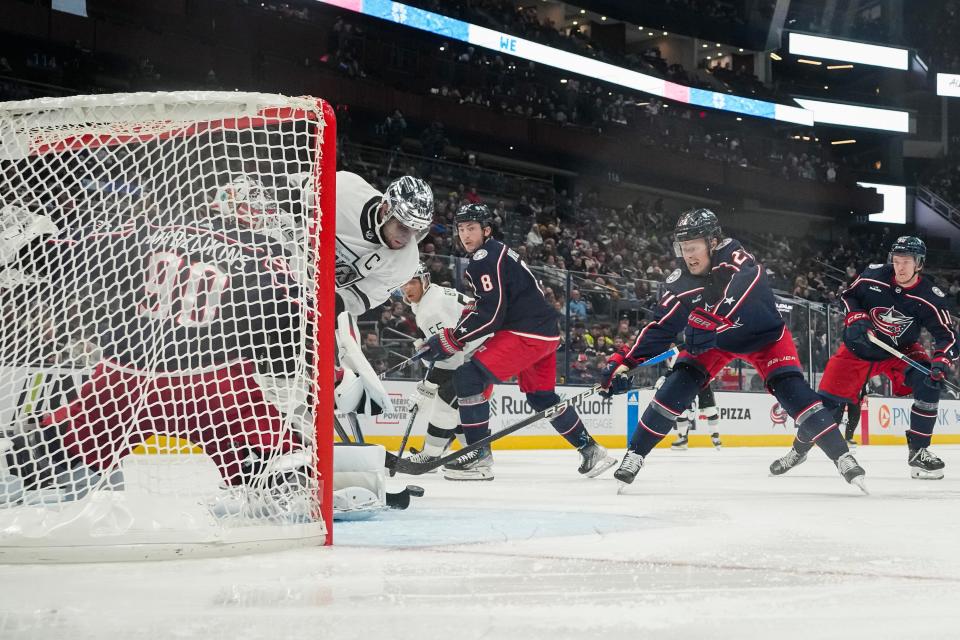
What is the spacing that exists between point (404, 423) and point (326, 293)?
649 centimetres

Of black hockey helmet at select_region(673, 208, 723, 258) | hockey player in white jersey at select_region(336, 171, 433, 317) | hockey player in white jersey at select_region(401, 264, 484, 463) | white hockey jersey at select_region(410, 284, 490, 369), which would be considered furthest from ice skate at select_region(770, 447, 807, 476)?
hockey player in white jersey at select_region(336, 171, 433, 317)

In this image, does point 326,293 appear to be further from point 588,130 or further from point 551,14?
point 551,14

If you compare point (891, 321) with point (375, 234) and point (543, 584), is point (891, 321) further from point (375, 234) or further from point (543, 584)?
point (543, 584)

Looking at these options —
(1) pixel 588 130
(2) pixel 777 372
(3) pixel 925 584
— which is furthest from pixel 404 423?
(1) pixel 588 130

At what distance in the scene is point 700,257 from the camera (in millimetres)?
4676

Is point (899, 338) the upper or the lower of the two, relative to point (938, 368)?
upper

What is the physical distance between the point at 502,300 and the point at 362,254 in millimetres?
1903

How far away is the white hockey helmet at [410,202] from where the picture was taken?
3621 mm

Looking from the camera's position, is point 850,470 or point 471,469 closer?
point 850,470

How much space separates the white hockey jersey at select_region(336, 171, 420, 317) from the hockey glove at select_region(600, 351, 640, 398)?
1.28m

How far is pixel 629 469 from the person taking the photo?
4.72m

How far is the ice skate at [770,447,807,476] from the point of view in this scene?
591cm

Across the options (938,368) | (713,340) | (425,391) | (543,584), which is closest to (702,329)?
(713,340)

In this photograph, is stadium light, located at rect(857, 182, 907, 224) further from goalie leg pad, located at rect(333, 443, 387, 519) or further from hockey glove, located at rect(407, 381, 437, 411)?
goalie leg pad, located at rect(333, 443, 387, 519)
